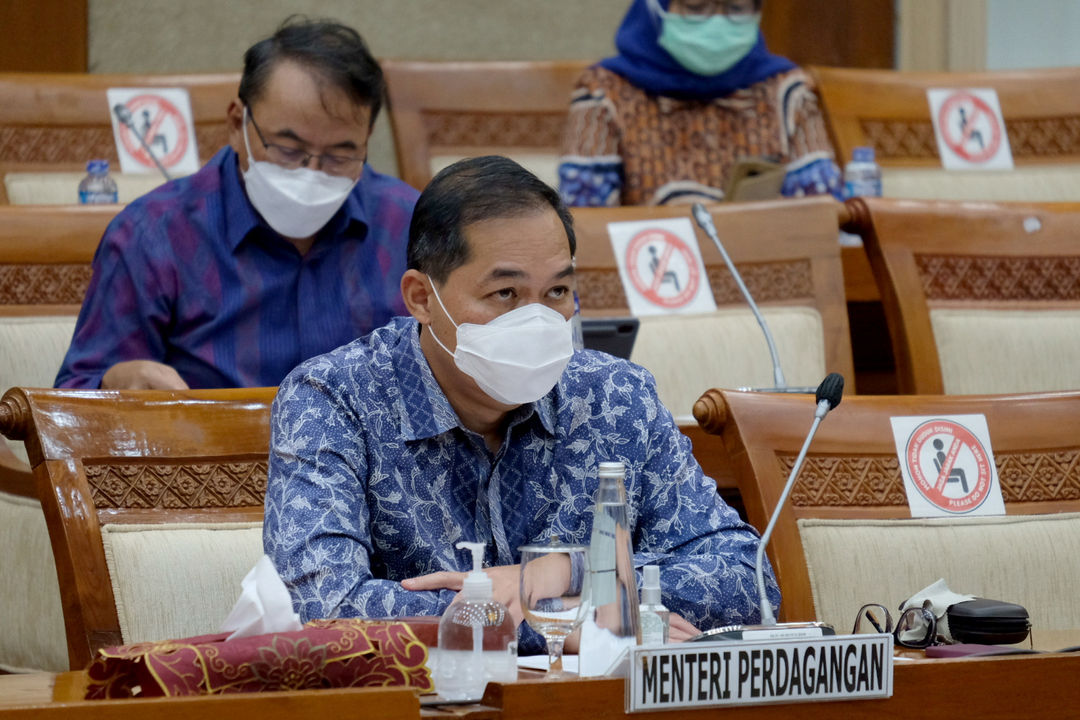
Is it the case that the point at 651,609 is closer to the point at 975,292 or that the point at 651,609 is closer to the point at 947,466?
the point at 947,466

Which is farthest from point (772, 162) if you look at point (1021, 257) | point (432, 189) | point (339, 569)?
point (339, 569)

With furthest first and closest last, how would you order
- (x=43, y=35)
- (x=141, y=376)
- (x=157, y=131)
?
(x=43, y=35) < (x=157, y=131) < (x=141, y=376)

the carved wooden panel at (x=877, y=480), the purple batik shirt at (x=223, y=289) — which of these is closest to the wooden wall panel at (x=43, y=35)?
the purple batik shirt at (x=223, y=289)

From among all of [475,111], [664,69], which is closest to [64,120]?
[475,111]

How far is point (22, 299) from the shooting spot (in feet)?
8.61

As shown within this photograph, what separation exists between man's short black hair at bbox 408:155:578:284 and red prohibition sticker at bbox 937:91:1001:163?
247cm

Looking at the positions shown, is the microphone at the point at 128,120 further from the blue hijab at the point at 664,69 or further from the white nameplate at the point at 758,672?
the white nameplate at the point at 758,672

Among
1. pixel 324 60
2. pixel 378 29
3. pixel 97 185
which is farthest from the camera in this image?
pixel 378 29

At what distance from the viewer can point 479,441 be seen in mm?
1735

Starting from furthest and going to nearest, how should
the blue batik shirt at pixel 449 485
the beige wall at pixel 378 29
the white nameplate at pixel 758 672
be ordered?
the beige wall at pixel 378 29
the blue batik shirt at pixel 449 485
the white nameplate at pixel 758 672

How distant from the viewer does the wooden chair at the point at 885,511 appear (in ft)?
5.98

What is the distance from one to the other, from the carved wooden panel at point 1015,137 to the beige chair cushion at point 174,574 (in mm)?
2608

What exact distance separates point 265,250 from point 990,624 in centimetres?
153

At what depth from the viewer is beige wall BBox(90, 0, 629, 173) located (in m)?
4.36
